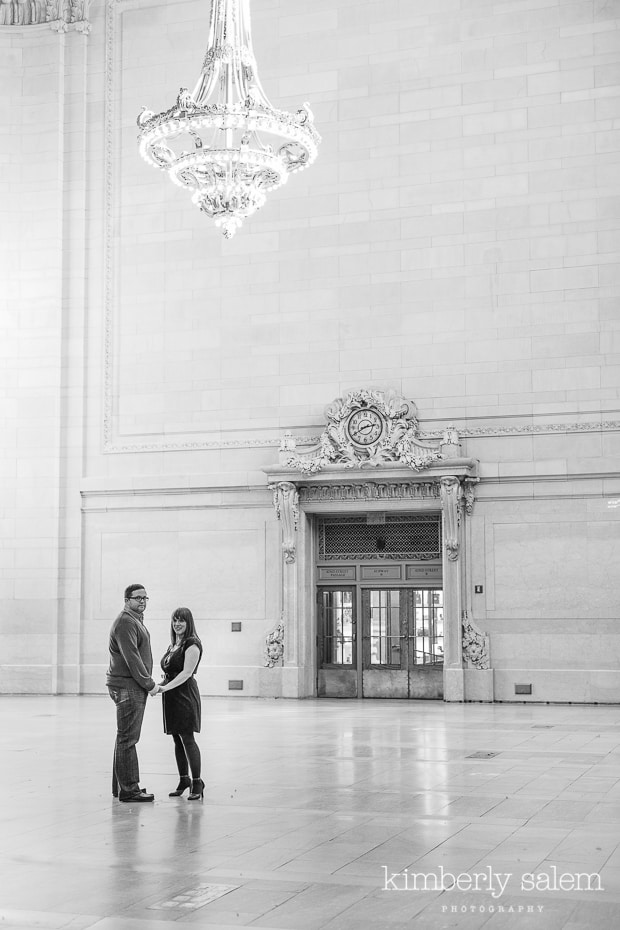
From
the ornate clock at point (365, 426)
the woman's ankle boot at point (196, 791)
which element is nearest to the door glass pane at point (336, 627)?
the ornate clock at point (365, 426)

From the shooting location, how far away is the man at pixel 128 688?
29.4 ft

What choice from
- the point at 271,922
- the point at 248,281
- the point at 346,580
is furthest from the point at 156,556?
the point at 271,922

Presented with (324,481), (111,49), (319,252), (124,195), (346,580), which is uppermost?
(111,49)

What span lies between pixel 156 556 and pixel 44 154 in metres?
8.15

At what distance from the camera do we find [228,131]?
1470 cm

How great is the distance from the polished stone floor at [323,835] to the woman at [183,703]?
0.72 feet

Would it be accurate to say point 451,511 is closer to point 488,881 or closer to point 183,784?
point 183,784

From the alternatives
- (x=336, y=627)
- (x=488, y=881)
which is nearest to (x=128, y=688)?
(x=488, y=881)

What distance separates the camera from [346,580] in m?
20.3

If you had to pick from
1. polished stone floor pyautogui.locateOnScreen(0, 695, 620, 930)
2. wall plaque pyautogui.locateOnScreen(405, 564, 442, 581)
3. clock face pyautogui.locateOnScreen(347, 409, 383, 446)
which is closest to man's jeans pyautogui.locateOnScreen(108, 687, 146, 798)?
polished stone floor pyautogui.locateOnScreen(0, 695, 620, 930)

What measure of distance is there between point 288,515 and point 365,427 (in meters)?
2.01

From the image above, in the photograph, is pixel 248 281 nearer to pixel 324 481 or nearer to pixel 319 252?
pixel 319 252

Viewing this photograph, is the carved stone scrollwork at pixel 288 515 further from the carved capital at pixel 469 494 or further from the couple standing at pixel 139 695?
the couple standing at pixel 139 695

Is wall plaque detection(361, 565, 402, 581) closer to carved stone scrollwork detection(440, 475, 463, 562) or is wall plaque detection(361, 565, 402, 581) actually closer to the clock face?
carved stone scrollwork detection(440, 475, 463, 562)
